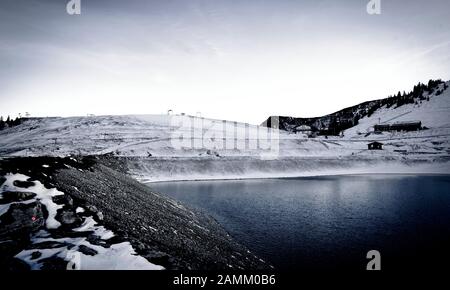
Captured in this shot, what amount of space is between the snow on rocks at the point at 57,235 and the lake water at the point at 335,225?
35.4 ft

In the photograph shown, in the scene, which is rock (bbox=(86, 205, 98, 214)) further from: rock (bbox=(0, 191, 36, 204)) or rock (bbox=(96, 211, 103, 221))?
rock (bbox=(0, 191, 36, 204))

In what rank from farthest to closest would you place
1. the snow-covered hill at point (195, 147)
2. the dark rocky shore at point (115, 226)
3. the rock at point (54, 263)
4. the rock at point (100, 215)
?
1. the snow-covered hill at point (195, 147)
2. the rock at point (100, 215)
3. the dark rocky shore at point (115, 226)
4. the rock at point (54, 263)

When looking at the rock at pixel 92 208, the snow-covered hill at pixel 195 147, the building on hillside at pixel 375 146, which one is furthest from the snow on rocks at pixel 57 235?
the building on hillside at pixel 375 146

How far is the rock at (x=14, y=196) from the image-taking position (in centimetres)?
1603

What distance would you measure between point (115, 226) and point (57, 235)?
305 cm

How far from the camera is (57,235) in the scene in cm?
1335

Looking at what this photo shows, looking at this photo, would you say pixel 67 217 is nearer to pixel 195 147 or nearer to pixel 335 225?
pixel 335 225

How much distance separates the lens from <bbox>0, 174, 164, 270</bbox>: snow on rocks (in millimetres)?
11328

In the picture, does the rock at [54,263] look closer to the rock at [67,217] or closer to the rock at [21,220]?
the rock at [21,220]

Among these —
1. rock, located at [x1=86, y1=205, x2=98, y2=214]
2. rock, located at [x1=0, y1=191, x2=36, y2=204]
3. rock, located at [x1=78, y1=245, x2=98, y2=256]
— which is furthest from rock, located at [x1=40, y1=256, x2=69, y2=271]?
rock, located at [x1=0, y1=191, x2=36, y2=204]

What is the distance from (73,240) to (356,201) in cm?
3944

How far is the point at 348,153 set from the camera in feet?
337
